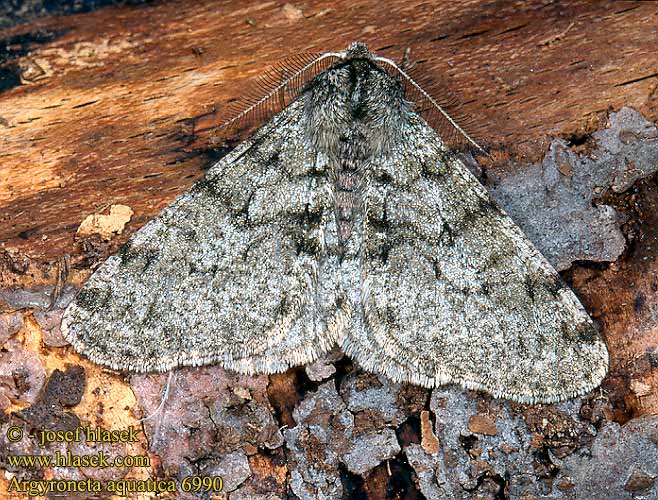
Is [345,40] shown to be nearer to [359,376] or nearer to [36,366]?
[359,376]

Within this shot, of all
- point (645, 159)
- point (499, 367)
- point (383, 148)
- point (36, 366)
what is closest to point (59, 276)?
point (36, 366)

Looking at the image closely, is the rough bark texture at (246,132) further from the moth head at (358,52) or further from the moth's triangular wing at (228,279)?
the moth head at (358,52)

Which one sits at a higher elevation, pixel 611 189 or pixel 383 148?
pixel 383 148

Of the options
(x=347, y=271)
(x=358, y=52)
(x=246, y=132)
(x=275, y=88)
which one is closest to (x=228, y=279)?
(x=347, y=271)

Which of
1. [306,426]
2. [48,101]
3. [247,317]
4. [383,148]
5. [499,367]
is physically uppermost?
[48,101]

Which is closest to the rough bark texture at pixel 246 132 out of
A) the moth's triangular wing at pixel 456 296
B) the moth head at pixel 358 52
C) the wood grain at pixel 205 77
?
the wood grain at pixel 205 77

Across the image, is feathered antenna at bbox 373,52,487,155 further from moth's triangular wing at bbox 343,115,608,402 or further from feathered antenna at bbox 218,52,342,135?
feathered antenna at bbox 218,52,342,135
